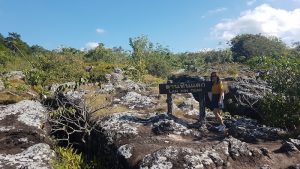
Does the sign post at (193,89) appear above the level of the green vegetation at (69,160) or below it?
→ above

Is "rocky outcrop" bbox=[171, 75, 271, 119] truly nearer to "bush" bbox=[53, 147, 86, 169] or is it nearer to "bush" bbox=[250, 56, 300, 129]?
"bush" bbox=[250, 56, 300, 129]

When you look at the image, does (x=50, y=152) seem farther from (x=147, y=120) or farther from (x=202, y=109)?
(x=202, y=109)

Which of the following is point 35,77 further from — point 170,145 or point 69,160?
point 170,145

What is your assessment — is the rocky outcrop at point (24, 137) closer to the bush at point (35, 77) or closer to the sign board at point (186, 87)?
the bush at point (35, 77)

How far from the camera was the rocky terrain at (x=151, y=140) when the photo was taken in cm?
1115

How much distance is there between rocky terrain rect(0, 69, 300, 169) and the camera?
11.2m

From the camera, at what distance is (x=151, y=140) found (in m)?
12.7

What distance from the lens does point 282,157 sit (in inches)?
458

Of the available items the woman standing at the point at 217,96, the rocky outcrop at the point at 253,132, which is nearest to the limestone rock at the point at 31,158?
the woman standing at the point at 217,96

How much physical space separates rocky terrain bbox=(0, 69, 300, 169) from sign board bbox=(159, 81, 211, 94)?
3.72 ft

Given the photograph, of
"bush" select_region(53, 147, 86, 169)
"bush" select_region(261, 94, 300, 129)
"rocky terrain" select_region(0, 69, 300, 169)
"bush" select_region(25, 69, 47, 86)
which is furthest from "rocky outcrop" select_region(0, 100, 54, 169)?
"bush" select_region(261, 94, 300, 129)

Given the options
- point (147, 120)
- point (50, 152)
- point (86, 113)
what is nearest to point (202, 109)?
point (147, 120)

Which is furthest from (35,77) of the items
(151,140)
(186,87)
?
(151,140)

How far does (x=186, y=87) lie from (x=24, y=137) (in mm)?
6169
